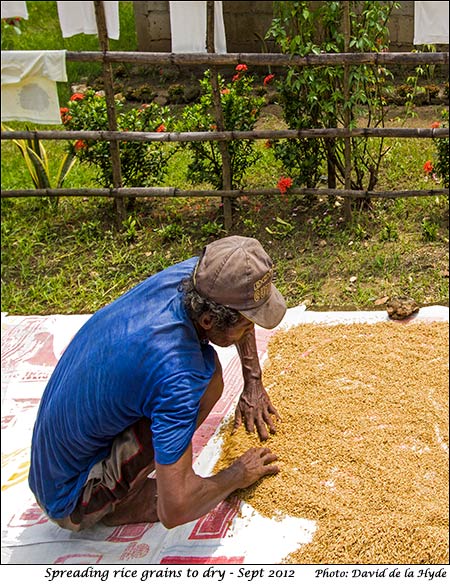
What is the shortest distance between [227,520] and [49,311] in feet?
3.40

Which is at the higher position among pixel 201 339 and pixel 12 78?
pixel 12 78

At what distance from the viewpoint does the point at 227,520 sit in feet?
6.17

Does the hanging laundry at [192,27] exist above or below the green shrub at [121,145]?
above

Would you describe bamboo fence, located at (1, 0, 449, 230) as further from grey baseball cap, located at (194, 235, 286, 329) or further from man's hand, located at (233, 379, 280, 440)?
grey baseball cap, located at (194, 235, 286, 329)

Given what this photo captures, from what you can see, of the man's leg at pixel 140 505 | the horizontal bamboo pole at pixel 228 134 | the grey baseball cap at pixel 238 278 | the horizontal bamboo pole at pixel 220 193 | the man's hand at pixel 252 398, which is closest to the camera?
the grey baseball cap at pixel 238 278

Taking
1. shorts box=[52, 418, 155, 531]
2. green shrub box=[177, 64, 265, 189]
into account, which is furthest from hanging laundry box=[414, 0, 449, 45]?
shorts box=[52, 418, 155, 531]

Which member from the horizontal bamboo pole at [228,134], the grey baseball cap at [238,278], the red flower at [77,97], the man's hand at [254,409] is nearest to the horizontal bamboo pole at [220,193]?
the horizontal bamboo pole at [228,134]

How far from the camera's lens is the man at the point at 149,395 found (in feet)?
5.12

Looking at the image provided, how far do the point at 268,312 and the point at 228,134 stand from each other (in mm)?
1185

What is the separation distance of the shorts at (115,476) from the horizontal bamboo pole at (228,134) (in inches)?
46.8

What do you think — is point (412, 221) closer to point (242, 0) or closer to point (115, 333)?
point (242, 0)

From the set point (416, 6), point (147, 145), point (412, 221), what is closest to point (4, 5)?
point (147, 145)

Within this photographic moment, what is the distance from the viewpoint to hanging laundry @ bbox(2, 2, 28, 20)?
268 centimetres

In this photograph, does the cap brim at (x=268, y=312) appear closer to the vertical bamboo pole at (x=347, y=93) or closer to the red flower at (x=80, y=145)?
the vertical bamboo pole at (x=347, y=93)
